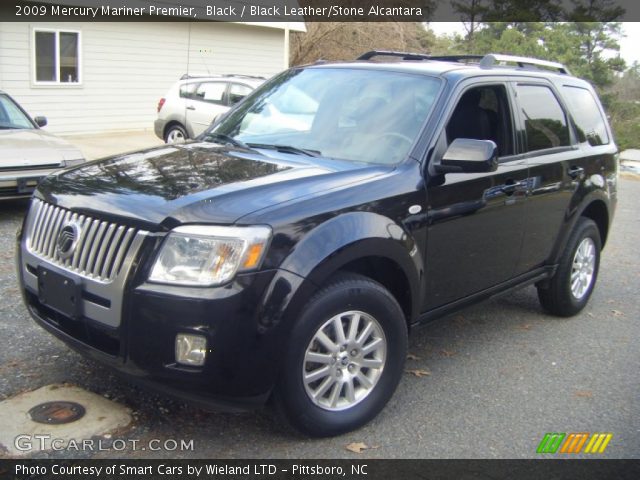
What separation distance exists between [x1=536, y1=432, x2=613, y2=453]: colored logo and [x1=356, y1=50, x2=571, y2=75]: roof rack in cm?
252

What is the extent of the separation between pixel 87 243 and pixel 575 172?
369 cm

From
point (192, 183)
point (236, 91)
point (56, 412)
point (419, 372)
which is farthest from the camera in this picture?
point (236, 91)

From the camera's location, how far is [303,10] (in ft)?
83.2

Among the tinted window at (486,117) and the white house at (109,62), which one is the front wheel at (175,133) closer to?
the white house at (109,62)

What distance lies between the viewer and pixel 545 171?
496cm

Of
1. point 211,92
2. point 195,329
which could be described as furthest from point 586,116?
point 211,92

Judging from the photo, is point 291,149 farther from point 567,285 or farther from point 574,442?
point 567,285

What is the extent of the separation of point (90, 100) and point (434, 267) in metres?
15.2

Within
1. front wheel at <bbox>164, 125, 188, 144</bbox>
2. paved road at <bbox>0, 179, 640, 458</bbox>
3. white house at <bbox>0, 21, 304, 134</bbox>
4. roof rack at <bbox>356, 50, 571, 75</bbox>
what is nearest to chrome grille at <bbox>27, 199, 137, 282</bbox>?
paved road at <bbox>0, 179, 640, 458</bbox>

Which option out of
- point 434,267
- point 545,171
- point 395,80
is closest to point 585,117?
point 545,171

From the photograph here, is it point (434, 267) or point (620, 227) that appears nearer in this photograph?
point (434, 267)

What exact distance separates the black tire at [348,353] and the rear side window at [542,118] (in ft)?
6.35

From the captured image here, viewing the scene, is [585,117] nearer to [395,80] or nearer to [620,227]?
[395,80]

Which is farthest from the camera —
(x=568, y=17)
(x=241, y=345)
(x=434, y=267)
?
(x=568, y=17)
